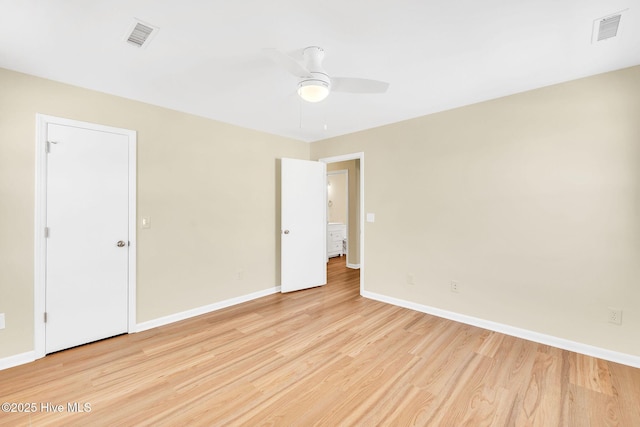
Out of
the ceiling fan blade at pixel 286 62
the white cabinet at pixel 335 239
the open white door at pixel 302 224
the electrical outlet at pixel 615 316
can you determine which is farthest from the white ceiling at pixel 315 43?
the white cabinet at pixel 335 239

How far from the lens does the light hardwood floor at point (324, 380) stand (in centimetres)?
174

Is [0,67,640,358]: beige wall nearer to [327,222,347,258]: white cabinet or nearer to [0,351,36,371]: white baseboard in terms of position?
[0,351,36,371]: white baseboard

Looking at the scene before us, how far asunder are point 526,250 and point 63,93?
181 inches

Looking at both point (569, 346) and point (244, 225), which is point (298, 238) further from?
point (569, 346)

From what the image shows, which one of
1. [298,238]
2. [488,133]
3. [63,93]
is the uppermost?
[63,93]

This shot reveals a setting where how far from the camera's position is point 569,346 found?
251cm

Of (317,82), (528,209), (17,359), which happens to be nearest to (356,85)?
(317,82)

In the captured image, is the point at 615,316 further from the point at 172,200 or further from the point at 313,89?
the point at 172,200

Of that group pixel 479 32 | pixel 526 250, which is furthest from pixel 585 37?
pixel 526 250

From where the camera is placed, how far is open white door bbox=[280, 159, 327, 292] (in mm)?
4188

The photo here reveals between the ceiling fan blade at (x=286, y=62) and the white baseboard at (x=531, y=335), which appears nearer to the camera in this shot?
the ceiling fan blade at (x=286, y=62)

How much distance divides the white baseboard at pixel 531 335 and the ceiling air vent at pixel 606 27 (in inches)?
96.9

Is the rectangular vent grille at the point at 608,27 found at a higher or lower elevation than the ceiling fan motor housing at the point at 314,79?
higher

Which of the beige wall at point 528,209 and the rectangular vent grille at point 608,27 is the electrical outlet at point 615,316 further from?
the rectangular vent grille at point 608,27
